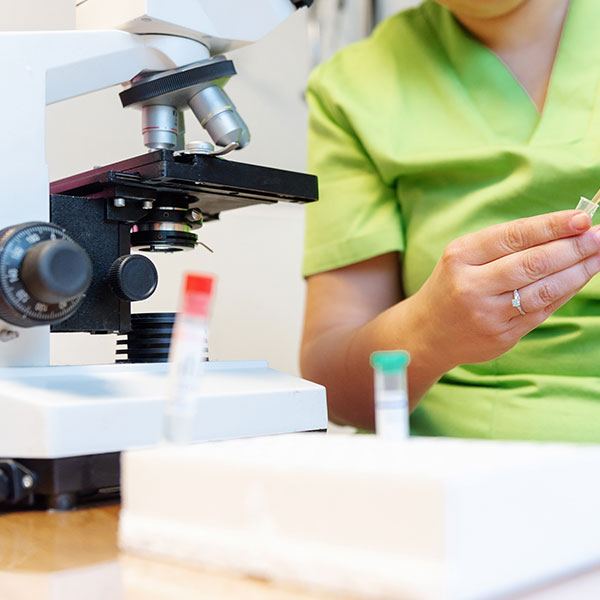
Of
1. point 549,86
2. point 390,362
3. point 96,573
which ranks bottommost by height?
point 96,573

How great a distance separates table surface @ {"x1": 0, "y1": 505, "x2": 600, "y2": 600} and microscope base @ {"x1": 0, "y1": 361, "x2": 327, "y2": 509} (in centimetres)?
2

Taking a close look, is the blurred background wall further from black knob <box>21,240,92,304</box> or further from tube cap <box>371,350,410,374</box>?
tube cap <box>371,350,410,374</box>

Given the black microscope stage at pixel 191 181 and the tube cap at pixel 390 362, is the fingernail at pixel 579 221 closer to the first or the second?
the black microscope stage at pixel 191 181

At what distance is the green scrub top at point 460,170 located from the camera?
32.4 inches

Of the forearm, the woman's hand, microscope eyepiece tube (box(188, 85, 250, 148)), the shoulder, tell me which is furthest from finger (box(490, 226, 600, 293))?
the shoulder

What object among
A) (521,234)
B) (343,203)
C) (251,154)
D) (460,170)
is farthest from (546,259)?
(251,154)

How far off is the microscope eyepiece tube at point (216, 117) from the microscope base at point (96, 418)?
210mm

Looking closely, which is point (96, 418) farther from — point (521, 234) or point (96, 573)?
point (521, 234)

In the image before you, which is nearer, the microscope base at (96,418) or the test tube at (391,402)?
the test tube at (391,402)

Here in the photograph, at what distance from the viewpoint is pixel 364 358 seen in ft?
2.89

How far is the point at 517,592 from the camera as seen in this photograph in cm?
31

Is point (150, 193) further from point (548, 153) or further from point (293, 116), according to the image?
point (293, 116)

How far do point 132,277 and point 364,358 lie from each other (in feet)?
1.14

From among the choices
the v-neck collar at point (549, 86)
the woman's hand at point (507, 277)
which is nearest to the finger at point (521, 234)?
the woman's hand at point (507, 277)
